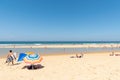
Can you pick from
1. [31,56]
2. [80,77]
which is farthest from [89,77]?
[31,56]

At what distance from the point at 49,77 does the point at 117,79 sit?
11.5 ft

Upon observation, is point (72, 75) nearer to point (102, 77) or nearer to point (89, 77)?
point (89, 77)

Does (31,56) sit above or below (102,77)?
above

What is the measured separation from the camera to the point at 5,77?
8.36 metres

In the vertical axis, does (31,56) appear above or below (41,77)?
above

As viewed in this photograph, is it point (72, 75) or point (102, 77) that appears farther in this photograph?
point (72, 75)

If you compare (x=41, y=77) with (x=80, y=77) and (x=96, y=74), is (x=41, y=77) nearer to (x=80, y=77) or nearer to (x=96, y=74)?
(x=80, y=77)

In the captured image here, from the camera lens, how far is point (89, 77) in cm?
802

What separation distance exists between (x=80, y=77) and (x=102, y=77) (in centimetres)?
115

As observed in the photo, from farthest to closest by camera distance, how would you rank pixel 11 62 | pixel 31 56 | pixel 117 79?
1. pixel 11 62
2. pixel 31 56
3. pixel 117 79

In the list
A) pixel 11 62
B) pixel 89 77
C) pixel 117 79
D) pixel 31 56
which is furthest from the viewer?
pixel 11 62

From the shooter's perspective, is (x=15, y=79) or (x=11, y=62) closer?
(x=15, y=79)

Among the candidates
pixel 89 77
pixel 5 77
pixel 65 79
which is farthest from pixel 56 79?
pixel 5 77

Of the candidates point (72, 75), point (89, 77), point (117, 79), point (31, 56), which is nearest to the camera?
point (117, 79)
